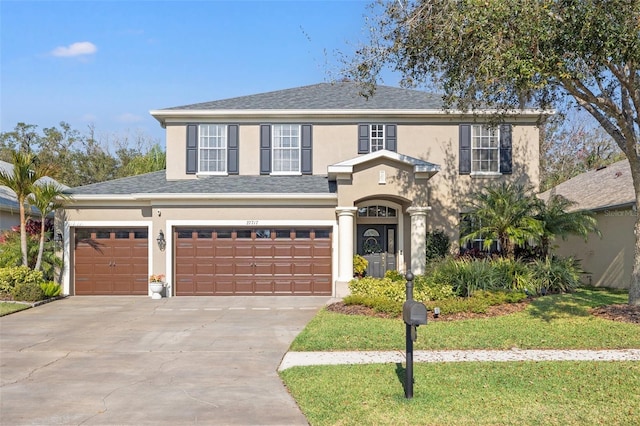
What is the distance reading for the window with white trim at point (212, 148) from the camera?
70.0 ft

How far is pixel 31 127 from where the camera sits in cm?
4816

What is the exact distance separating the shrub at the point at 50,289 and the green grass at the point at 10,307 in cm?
127

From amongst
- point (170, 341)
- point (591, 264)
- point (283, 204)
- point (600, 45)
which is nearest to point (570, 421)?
point (600, 45)

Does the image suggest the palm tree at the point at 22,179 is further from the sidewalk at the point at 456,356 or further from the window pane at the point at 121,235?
the sidewalk at the point at 456,356

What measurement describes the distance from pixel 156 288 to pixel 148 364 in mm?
9231

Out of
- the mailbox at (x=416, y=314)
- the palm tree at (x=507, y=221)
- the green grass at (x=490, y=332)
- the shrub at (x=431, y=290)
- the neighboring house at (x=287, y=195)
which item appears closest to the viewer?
the mailbox at (x=416, y=314)

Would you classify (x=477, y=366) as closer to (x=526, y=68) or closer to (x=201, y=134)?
(x=526, y=68)

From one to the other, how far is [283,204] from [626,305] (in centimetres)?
1036

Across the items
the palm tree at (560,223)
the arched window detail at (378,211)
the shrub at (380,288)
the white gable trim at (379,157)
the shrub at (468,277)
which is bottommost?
the shrub at (380,288)

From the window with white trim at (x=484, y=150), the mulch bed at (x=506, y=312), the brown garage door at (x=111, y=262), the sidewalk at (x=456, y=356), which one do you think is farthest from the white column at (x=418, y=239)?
the brown garage door at (x=111, y=262)

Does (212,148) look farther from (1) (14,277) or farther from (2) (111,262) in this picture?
(1) (14,277)

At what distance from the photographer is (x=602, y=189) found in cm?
2217

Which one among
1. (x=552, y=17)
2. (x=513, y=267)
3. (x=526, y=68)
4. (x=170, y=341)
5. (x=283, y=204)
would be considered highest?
(x=552, y=17)

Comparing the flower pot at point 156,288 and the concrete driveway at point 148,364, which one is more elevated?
the flower pot at point 156,288
